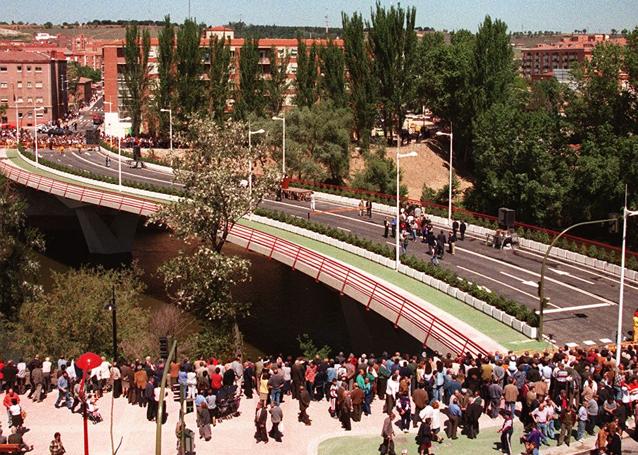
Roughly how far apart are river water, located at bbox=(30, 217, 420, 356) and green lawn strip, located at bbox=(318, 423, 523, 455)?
15705mm

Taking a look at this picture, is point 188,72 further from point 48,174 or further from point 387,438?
point 387,438

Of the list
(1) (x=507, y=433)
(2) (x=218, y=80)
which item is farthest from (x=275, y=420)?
(2) (x=218, y=80)

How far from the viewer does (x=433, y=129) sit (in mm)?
110750

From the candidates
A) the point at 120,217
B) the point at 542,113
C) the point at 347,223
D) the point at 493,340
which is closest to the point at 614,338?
the point at 493,340

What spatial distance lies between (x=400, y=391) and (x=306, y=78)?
2891 inches

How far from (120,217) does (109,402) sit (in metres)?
44.6

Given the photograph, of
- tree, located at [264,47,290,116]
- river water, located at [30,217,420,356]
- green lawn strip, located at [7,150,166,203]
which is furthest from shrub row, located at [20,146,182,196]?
tree, located at [264,47,290,116]

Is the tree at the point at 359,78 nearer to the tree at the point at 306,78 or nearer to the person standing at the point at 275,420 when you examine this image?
the tree at the point at 306,78

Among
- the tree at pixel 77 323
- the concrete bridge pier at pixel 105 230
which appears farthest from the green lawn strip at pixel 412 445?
the concrete bridge pier at pixel 105 230

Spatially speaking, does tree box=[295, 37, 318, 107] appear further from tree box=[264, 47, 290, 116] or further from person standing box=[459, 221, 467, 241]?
person standing box=[459, 221, 467, 241]

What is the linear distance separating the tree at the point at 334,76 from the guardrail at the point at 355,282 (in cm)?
3641

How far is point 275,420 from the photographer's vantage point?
22.8 m

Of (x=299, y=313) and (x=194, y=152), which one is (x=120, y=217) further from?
(x=194, y=152)

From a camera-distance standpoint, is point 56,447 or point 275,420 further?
point 275,420
